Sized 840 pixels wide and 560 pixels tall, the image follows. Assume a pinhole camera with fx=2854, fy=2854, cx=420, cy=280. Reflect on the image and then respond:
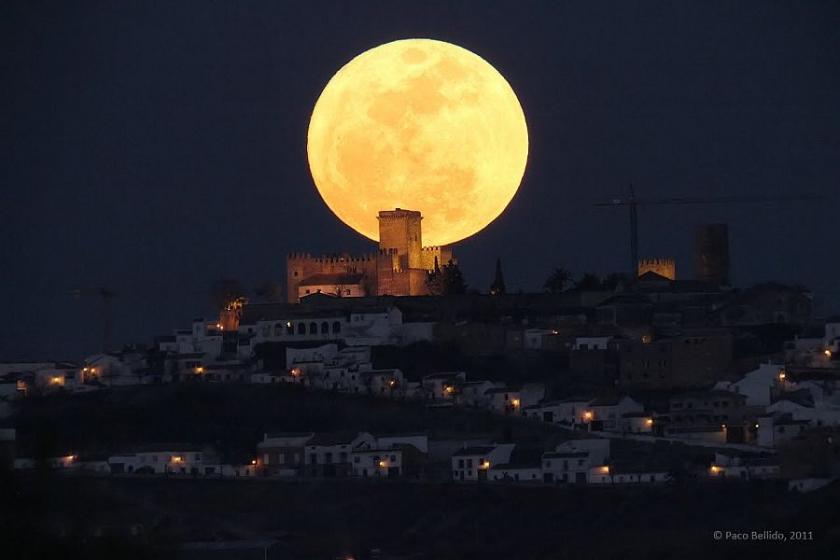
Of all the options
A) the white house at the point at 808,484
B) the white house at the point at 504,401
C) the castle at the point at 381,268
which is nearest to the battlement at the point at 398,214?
the castle at the point at 381,268

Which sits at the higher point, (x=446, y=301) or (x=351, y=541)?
(x=446, y=301)

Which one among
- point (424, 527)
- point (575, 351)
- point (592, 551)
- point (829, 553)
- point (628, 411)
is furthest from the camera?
point (575, 351)

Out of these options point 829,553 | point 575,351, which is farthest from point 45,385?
point 829,553

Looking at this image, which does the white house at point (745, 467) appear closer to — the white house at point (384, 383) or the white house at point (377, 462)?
the white house at point (377, 462)

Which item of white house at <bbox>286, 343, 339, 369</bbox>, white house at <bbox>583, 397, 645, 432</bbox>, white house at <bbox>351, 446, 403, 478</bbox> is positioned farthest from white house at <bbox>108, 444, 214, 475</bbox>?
white house at <bbox>583, 397, 645, 432</bbox>

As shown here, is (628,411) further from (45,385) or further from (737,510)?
(45,385)

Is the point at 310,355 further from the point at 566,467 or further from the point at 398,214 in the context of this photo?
the point at 566,467

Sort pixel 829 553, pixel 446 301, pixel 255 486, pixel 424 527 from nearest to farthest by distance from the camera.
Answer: pixel 829 553, pixel 424 527, pixel 255 486, pixel 446 301
